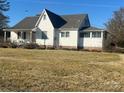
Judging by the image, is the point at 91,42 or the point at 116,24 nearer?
the point at 91,42

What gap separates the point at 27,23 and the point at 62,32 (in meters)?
7.47

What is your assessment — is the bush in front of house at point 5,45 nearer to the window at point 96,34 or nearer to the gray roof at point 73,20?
the gray roof at point 73,20

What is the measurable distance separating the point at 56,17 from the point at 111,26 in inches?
Answer: 423

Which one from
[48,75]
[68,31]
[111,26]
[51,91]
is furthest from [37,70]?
[111,26]

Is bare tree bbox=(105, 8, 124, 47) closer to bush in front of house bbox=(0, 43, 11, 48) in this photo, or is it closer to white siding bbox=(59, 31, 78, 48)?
white siding bbox=(59, 31, 78, 48)

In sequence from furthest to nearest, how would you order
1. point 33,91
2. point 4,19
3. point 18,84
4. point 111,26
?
point 4,19 → point 111,26 → point 18,84 → point 33,91

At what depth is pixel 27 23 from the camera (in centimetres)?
4472

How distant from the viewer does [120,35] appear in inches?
1522

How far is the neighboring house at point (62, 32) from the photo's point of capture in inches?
1492

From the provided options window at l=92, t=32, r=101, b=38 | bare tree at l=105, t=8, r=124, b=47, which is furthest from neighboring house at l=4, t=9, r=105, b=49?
bare tree at l=105, t=8, r=124, b=47

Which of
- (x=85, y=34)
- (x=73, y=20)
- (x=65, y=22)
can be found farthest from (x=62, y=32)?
(x=85, y=34)

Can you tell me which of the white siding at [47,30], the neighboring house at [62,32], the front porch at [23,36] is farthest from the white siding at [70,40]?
the front porch at [23,36]

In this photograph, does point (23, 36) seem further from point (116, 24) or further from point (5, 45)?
point (116, 24)

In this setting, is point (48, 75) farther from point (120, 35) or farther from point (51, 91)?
point (120, 35)
